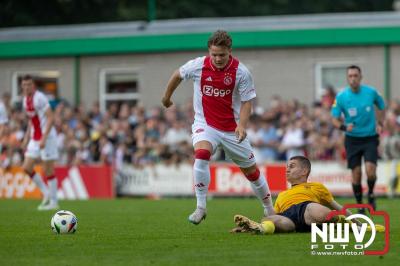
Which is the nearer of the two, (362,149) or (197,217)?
(197,217)

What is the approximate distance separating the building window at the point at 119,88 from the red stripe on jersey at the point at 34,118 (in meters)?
14.1

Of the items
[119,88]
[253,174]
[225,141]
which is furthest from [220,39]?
[119,88]

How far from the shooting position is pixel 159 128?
28.2 m

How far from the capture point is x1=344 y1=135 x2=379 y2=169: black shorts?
1644 cm

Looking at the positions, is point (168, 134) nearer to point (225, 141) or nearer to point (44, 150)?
point (44, 150)

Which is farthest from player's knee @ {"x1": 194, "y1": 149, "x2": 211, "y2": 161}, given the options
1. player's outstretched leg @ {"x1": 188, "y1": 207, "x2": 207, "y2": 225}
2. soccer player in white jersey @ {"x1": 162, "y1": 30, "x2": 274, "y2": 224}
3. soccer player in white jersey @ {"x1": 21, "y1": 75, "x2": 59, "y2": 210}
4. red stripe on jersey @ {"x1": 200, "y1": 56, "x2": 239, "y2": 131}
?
soccer player in white jersey @ {"x1": 21, "y1": 75, "x2": 59, "y2": 210}

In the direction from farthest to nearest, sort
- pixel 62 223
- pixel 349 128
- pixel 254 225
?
pixel 349 128 < pixel 62 223 < pixel 254 225

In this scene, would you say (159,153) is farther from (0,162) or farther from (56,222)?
(56,222)

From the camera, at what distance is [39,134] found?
64.2 feet

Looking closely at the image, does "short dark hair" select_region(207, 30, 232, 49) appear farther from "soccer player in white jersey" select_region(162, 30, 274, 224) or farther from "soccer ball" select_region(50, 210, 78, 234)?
"soccer ball" select_region(50, 210, 78, 234)

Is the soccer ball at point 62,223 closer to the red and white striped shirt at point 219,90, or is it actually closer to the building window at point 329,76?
the red and white striped shirt at point 219,90

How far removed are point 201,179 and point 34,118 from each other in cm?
781

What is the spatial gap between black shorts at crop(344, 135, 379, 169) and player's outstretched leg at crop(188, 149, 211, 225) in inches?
189

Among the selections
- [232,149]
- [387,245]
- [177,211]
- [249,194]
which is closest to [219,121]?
[232,149]
